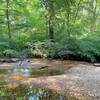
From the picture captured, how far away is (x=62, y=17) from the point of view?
2052 centimetres

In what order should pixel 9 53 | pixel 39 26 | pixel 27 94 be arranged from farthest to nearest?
pixel 39 26 → pixel 9 53 → pixel 27 94

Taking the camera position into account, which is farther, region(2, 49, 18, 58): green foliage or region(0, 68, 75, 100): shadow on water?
region(2, 49, 18, 58): green foliage

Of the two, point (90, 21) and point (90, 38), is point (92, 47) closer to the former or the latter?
point (90, 38)

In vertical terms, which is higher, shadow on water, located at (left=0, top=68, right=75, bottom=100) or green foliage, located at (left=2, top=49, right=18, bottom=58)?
shadow on water, located at (left=0, top=68, right=75, bottom=100)

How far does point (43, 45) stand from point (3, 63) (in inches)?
148

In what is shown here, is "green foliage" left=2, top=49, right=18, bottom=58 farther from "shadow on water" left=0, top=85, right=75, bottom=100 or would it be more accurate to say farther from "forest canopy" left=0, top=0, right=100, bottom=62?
"shadow on water" left=0, top=85, right=75, bottom=100

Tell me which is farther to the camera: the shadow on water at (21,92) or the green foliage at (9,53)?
the green foliage at (9,53)

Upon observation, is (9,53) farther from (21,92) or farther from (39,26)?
(21,92)

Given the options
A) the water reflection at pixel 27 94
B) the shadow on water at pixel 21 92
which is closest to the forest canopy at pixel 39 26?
the shadow on water at pixel 21 92

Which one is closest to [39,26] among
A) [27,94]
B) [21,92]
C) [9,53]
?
[9,53]

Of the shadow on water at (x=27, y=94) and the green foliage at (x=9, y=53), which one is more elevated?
the shadow on water at (x=27, y=94)

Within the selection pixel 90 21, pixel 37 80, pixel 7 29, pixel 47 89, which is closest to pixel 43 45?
pixel 7 29

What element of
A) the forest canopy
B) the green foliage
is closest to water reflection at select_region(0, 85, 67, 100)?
the green foliage

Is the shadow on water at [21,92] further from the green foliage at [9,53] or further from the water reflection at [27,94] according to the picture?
the green foliage at [9,53]
